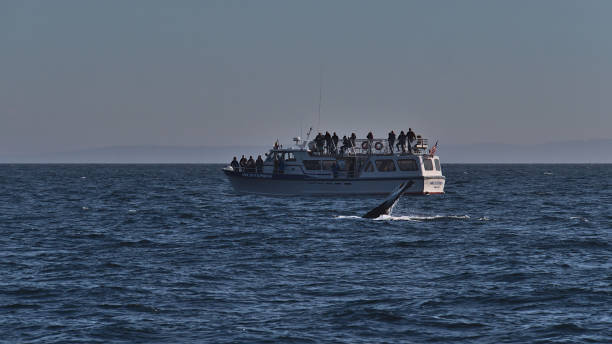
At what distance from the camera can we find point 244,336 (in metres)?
16.6

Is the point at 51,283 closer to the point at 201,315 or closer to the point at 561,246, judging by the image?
the point at 201,315

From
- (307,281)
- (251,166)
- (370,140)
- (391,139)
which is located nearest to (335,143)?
(370,140)

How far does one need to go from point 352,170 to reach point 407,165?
4.27 metres

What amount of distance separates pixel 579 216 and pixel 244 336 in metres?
36.2

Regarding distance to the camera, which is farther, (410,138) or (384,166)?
(410,138)

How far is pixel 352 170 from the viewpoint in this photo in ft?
206

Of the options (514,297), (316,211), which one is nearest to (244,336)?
(514,297)

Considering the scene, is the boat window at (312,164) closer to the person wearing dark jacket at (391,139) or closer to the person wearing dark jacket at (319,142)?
the person wearing dark jacket at (319,142)

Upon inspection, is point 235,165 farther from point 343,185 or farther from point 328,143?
point 343,185

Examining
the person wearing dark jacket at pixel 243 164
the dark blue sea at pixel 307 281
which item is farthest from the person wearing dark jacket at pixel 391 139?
the dark blue sea at pixel 307 281

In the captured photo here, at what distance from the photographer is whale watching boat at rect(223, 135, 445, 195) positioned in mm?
61469

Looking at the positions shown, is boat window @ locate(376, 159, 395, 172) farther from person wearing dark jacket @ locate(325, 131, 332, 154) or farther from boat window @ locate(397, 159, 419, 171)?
person wearing dark jacket @ locate(325, 131, 332, 154)

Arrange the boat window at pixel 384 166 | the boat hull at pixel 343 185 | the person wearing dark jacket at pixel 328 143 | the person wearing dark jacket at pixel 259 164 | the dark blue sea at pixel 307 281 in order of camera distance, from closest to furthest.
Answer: the dark blue sea at pixel 307 281 < the boat hull at pixel 343 185 < the boat window at pixel 384 166 < the person wearing dark jacket at pixel 328 143 < the person wearing dark jacket at pixel 259 164

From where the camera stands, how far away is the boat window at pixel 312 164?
206ft
